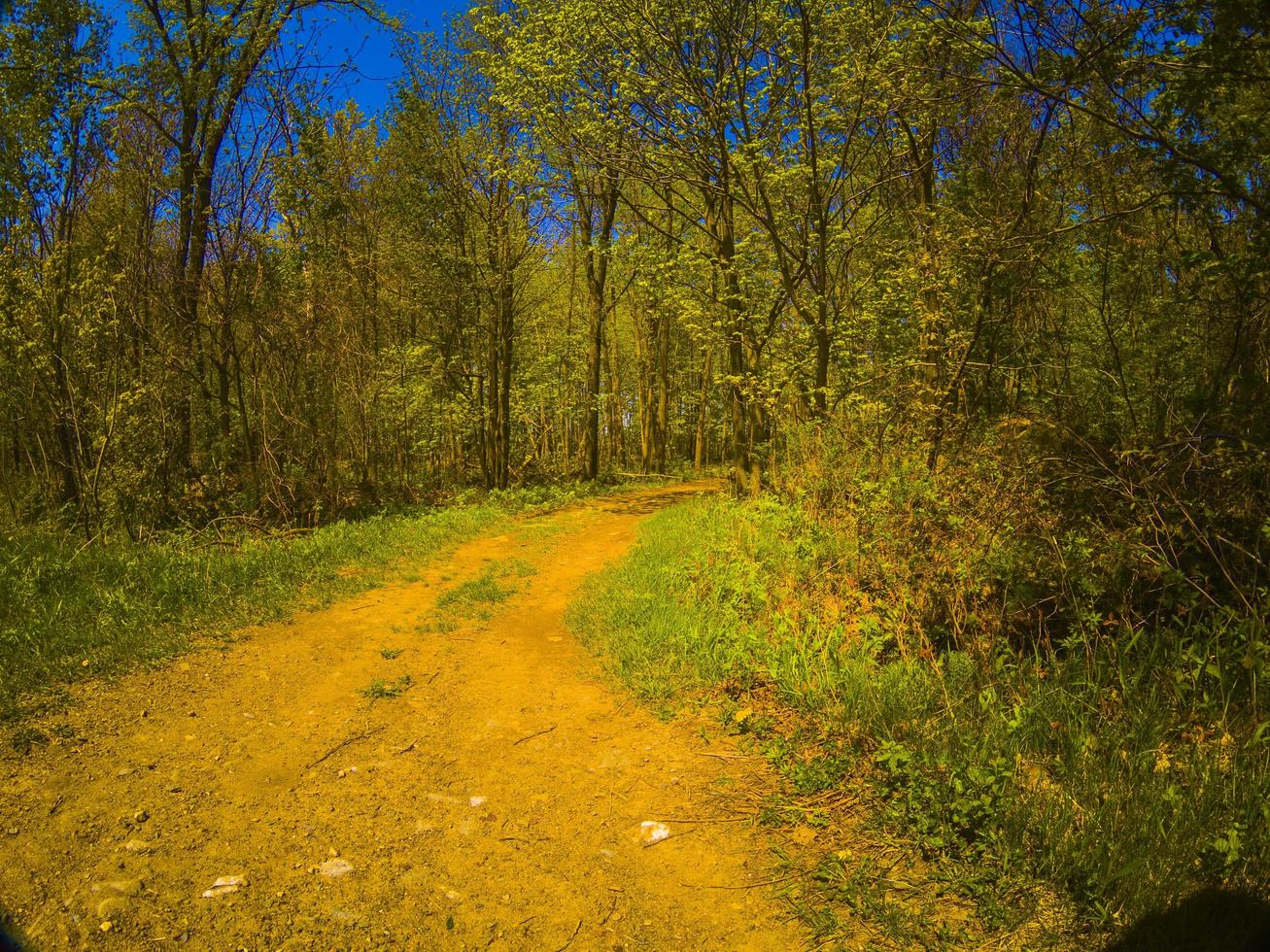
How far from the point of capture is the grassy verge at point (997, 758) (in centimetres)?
262

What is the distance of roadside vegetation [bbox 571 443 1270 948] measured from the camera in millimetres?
2705

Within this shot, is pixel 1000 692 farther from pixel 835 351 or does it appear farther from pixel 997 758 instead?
pixel 835 351

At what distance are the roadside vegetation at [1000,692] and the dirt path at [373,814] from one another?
0.51 metres

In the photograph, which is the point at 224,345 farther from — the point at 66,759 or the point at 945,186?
the point at 945,186

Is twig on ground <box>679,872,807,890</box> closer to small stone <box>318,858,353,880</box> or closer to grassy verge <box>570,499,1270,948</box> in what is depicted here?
grassy verge <box>570,499,1270,948</box>

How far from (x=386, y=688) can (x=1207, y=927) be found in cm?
478

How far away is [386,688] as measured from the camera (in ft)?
16.3

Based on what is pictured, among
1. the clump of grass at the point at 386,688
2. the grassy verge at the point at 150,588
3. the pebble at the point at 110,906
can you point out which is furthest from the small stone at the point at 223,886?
the grassy verge at the point at 150,588

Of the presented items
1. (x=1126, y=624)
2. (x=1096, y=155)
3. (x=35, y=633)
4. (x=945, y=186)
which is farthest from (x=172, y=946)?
(x=945, y=186)

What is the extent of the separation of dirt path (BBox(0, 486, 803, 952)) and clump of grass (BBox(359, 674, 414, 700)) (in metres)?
0.02

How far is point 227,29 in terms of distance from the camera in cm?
1056

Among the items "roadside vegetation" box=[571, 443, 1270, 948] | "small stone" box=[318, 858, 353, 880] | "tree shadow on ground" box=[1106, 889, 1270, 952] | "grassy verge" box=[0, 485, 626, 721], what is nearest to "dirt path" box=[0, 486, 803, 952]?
"small stone" box=[318, 858, 353, 880]

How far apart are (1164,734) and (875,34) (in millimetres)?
9058

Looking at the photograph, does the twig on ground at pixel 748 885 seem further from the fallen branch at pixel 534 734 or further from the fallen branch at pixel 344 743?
the fallen branch at pixel 344 743
